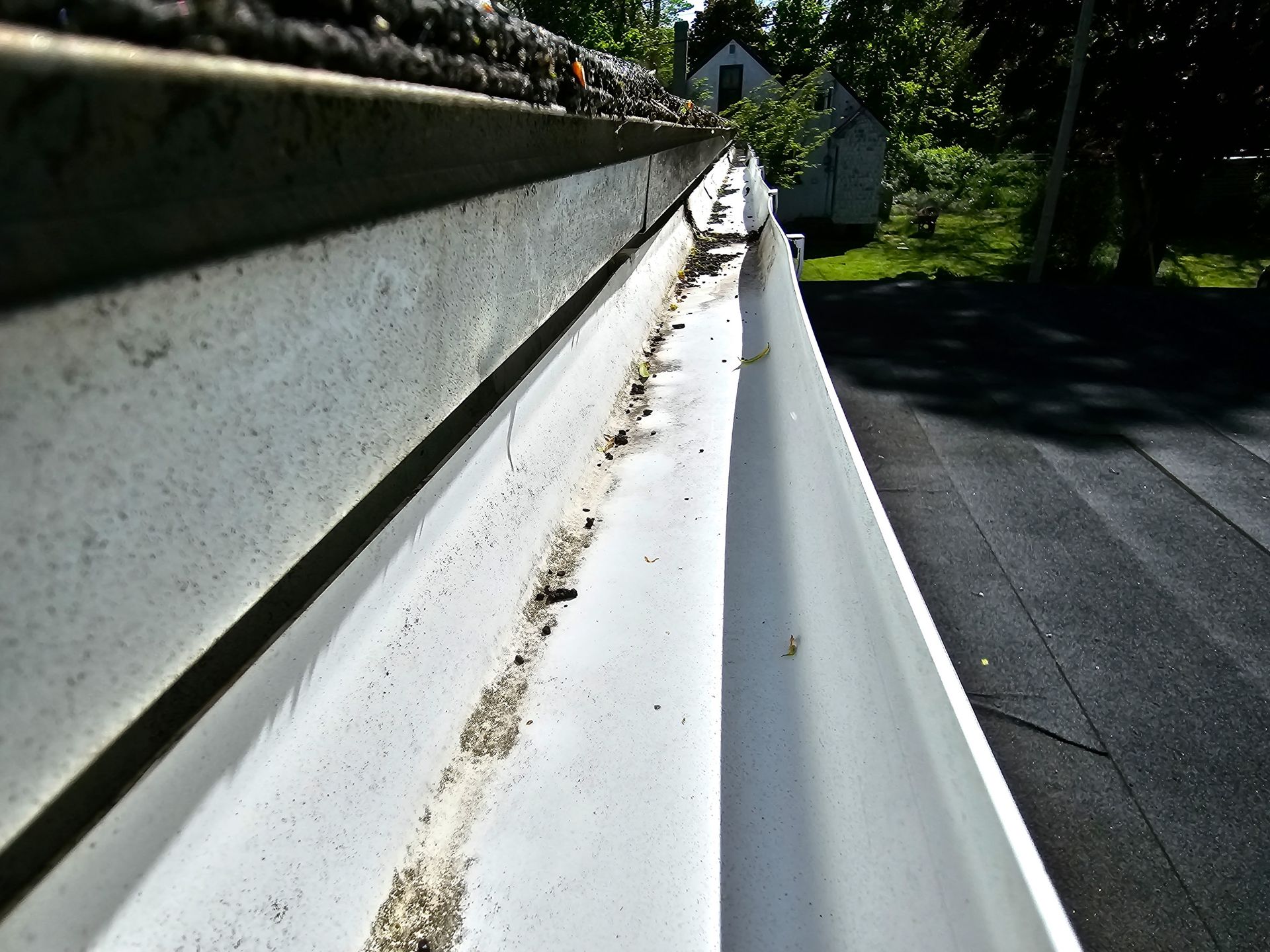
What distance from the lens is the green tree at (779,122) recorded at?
53.9ft

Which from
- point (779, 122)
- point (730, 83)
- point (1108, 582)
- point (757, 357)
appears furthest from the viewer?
point (730, 83)

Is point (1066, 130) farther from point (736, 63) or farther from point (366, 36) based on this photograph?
point (366, 36)

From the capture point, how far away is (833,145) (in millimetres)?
23516

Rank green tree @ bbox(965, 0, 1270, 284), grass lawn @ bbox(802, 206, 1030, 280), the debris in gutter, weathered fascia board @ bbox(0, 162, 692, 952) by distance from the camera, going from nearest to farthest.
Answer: weathered fascia board @ bbox(0, 162, 692, 952), the debris in gutter, green tree @ bbox(965, 0, 1270, 284), grass lawn @ bbox(802, 206, 1030, 280)

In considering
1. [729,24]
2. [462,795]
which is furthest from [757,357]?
[729,24]

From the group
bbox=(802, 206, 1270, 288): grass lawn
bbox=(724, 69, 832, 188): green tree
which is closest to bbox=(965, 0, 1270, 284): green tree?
bbox=(802, 206, 1270, 288): grass lawn

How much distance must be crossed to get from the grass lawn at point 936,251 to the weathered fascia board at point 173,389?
65.6ft

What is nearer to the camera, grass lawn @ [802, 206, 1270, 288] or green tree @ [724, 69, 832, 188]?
green tree @ [724, 69, 832, 188]

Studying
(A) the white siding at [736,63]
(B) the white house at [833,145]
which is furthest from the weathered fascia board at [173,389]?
(A) the white siding at [736,63]

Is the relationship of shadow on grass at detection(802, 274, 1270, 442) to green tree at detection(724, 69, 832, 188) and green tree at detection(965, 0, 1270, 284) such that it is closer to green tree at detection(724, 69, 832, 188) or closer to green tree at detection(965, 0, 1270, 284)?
green tree at detection(724, 69, 832, 188)

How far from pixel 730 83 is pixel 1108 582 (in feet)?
85.0

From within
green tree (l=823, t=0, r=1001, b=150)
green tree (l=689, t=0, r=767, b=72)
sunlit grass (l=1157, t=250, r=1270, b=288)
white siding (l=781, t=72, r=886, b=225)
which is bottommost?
sunlit grass (l=1157, t=250, r=1270, b=288)

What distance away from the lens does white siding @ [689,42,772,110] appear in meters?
22.7

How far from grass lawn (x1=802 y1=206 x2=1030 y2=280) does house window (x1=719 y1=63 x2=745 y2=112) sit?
5.62 meters
